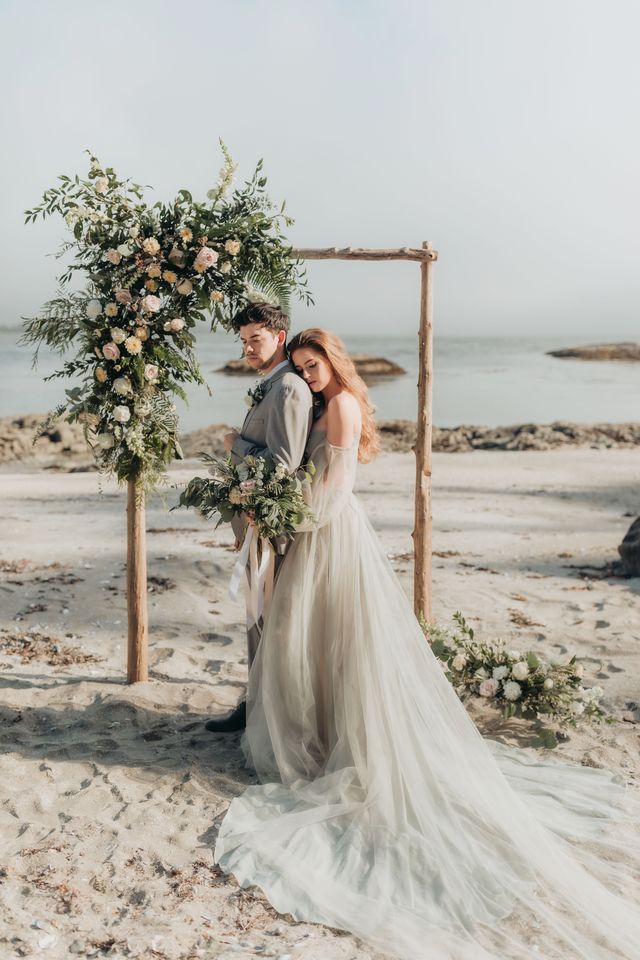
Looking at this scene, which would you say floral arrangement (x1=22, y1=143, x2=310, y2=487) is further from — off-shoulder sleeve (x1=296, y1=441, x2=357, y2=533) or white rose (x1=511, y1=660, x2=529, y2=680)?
white rose (x1=511, y1=660, x2=529, y2=680)

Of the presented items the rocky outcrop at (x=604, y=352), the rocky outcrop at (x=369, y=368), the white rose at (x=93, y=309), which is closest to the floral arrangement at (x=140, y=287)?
the white rose at (x=93, y=309)

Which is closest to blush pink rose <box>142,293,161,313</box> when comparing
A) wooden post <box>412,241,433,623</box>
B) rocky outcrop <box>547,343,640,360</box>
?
wooden post <box>412,241,433,623</box>

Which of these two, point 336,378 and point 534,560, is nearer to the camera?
point 336,378

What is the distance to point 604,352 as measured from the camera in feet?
186

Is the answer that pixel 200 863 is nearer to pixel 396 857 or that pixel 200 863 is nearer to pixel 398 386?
pixel 396 857

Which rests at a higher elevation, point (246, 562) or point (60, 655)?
point (246, 562)

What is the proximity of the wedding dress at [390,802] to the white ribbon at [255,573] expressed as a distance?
119 millimetres

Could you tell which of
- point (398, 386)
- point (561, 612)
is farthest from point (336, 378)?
point (398, 386)

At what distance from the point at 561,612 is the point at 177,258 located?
165 inches

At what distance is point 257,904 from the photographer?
3.18m

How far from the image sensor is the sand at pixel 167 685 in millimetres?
3100

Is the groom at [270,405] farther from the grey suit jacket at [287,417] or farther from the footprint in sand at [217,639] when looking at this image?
the footprint in sand at [217,639]

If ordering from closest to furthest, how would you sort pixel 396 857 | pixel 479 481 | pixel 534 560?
pixel 396 857 → pixel 534 560 → pixel 479 481

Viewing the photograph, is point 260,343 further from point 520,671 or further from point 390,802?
point 520,671
